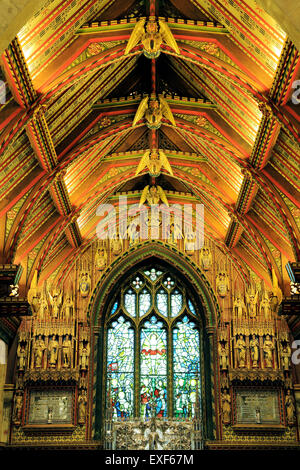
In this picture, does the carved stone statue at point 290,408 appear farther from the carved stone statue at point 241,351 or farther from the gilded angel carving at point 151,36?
the gilded angel carving at point 151,36

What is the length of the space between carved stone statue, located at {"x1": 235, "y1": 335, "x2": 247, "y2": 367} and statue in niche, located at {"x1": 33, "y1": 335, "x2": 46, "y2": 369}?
6.50 meters

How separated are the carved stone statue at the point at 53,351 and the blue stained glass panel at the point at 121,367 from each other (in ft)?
6.91

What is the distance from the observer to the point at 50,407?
66.4ft

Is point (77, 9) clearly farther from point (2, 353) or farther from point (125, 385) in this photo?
point (125, 385)

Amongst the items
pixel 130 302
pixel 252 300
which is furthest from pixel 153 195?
pixel 252 300

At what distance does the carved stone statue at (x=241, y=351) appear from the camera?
67.8 ft

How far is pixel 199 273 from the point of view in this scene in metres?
22.2

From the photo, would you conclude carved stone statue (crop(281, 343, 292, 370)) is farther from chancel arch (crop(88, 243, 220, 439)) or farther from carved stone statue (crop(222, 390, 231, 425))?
chancel arch (crop(88, 243, 220, 439))

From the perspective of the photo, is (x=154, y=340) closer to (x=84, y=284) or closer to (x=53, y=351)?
(x=84, y=284)

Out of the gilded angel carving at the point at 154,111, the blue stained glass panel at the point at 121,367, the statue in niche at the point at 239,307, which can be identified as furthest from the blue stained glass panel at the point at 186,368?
the gilded angel carving at the point at 154,111

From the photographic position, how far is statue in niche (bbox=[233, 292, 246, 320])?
21375 millimetres

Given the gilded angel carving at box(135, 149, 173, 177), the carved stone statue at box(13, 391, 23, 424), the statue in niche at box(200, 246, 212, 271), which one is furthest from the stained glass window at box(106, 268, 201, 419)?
the gilded angel carving at box(135, 149, 173, 177)

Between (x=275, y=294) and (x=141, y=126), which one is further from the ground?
(x=141, y=126)

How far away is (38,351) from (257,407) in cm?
744
